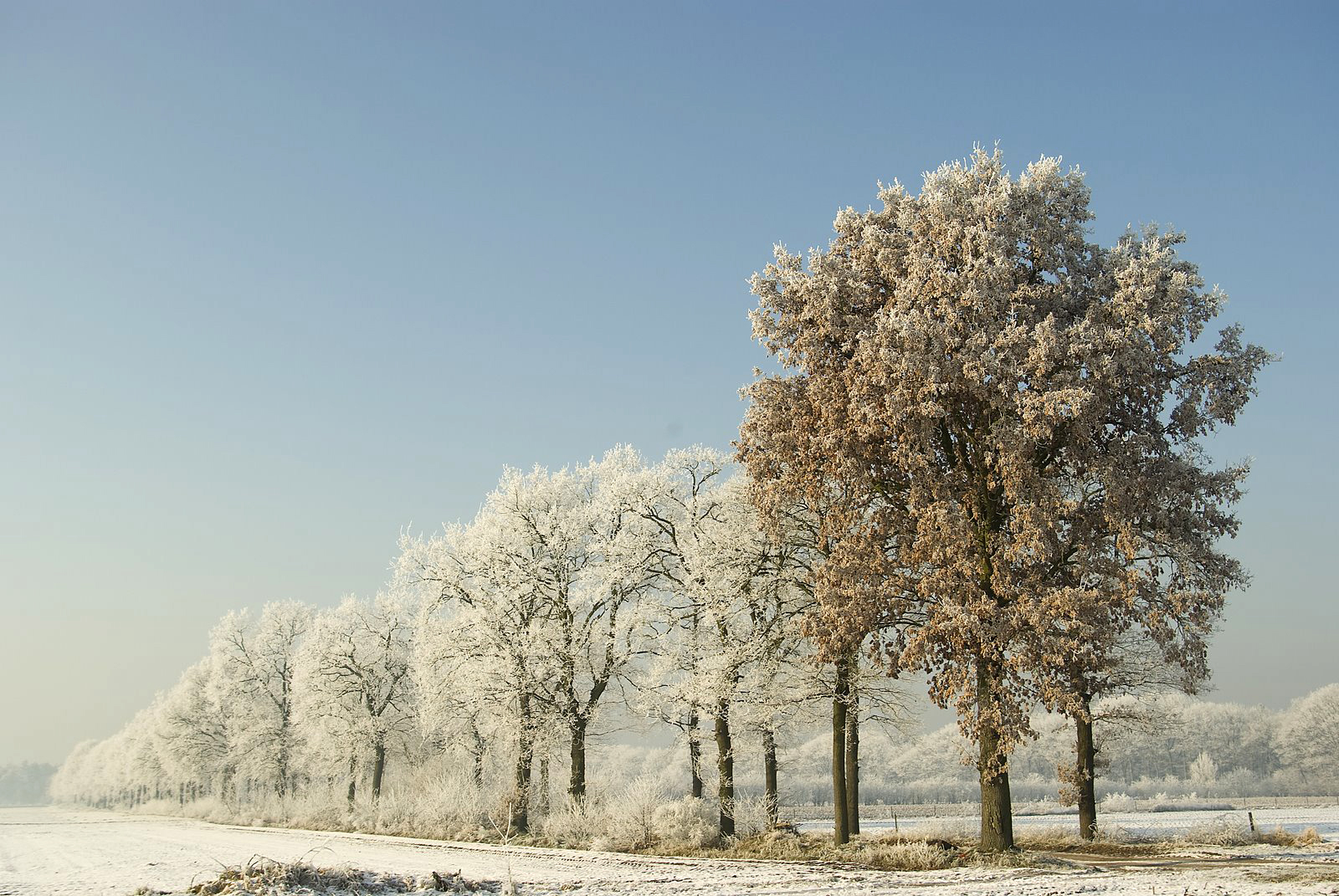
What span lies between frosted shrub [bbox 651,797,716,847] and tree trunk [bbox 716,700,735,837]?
0.45 m

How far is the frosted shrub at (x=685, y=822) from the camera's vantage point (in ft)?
83.5

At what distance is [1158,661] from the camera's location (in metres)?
28.0

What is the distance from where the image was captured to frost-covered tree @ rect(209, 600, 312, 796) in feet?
191

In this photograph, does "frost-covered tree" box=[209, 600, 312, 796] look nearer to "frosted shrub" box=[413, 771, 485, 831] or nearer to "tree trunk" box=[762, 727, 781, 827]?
"frosted shrub" box=[413, 771, 485, 831]

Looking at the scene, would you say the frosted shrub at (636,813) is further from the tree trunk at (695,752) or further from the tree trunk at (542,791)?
the tree trunk at (542,791)

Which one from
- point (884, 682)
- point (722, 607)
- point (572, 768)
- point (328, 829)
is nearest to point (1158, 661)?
point (884, 682)

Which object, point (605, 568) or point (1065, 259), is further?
point (605, 568)

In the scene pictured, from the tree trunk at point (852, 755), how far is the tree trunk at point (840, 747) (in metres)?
0.28

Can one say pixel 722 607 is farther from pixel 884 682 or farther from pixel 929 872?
pixel 929 872

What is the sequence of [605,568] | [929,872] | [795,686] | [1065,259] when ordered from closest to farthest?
[929,872] → [1065,259] → [795,686] → [605,568]

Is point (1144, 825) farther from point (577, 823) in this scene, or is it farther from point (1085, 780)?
point (577, 823)

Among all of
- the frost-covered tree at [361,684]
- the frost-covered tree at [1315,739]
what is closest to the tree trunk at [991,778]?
the frost-covered tree at [361,684]

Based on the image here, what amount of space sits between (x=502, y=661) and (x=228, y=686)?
40190mm

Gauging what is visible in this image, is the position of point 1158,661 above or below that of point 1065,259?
below
